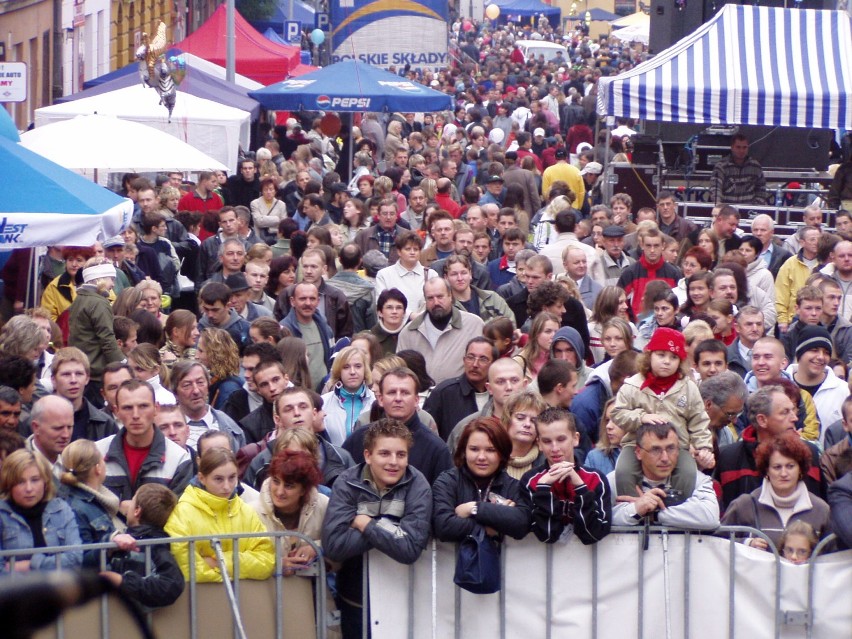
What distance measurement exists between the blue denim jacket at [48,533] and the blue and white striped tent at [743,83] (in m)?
12.8

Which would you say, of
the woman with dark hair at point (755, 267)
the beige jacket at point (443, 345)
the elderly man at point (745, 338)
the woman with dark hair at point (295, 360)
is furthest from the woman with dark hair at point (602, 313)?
the woman with dark hair at point (295, 360)

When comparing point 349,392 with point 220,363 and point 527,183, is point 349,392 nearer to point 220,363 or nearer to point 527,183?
point 220,363

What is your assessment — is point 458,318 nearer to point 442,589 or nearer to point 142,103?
point 442,589

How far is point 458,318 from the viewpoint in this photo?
30.3ft

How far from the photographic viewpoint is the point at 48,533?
5355mm

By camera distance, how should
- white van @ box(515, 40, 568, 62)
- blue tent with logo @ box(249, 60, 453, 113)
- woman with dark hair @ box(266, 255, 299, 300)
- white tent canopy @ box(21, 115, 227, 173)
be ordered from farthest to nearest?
white van @ box(515, 40, 568, 62) < blue tent with logo @ box(249, 60, 453, 113) < white tent canopy @ box(21, 115, 227, 173) < woman with dark hair @ box(266, 255, 299, 300)

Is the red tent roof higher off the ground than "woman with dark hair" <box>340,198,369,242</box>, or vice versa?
the red tent roof

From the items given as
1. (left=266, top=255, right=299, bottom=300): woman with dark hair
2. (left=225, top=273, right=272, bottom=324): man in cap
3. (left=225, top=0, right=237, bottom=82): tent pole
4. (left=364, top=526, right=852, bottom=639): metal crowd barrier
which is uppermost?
(left=225, top=0, right=237, bottom=82): tent pole

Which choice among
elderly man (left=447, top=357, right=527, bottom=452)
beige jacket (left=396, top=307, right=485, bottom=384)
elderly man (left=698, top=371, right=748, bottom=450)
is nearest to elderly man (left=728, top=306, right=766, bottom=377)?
elderly man (left=698, top=371, right=748, bottom=450)

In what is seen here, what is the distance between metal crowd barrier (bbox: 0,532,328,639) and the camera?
206 inches

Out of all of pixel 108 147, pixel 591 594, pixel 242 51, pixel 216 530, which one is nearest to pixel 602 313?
pixel 591 594

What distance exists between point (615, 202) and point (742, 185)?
157 inches

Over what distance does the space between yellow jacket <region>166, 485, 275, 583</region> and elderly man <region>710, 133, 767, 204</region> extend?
1298 cm

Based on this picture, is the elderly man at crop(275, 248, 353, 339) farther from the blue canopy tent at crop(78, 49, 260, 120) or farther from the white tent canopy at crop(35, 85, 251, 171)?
the blue canopy tent at crop(78, 49, 260, 120)
